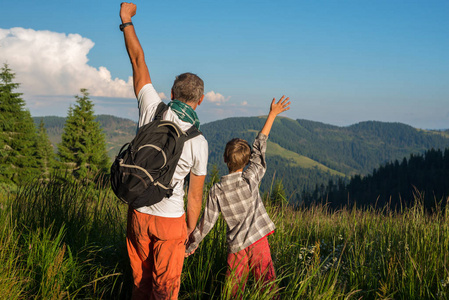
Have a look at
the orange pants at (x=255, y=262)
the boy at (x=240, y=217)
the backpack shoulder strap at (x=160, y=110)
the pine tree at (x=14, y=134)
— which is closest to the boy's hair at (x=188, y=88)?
the backpack shoulder strap at (x=160, y=110)

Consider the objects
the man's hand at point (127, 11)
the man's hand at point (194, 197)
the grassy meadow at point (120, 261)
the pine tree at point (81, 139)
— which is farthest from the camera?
the pine tree at point (81, 139)

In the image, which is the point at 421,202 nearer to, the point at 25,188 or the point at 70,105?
the point at 25,188

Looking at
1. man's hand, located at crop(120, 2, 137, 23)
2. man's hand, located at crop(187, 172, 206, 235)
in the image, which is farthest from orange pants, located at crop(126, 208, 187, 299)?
man's hand, located at crop(120, 2, 137, 23)

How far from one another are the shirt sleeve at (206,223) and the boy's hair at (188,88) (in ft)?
3.03

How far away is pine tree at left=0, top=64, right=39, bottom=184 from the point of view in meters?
38.2

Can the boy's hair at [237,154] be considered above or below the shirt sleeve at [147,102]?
below

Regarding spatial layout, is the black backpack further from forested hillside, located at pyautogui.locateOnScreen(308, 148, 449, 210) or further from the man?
forested hillside, located at pyautogui.locateOnScreen(308, 148, 449, 210)

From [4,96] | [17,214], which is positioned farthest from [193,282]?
[4,96]

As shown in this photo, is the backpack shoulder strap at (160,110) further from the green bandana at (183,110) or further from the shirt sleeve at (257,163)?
the shirt sleeve at (257,163)

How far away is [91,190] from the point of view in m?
4.37

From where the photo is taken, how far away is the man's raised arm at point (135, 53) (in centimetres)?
248

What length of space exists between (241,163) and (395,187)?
12709cm

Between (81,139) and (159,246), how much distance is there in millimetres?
46905

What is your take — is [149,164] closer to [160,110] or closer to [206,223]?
[160,110]
